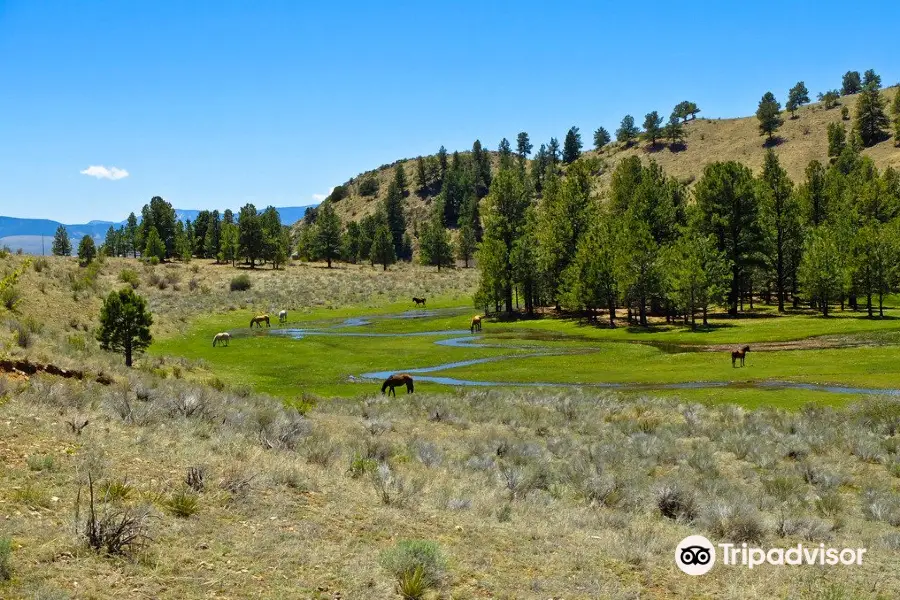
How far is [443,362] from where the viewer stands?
45.3m

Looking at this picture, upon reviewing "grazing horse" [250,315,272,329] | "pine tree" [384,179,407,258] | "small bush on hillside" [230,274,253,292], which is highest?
"pine tree" [384,179,407,258]

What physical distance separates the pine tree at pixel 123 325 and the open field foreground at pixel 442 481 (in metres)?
1.12

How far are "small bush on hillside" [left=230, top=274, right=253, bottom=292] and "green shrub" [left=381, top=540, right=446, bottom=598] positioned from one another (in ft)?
326

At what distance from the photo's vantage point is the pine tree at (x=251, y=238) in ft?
420

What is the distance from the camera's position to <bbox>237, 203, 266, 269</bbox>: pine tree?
12812cm

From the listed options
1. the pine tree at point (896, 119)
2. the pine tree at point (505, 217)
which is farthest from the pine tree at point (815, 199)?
the pine tree at point (896, 119)

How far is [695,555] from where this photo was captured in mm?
10695

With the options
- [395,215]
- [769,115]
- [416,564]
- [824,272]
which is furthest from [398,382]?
[769,115]

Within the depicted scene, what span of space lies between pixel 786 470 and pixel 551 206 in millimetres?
70301

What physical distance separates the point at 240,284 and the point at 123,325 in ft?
226

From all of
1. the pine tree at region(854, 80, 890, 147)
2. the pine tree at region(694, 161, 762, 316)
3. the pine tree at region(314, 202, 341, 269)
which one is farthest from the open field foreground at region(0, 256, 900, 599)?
the pine tree at region(854, 80, 890, 147)

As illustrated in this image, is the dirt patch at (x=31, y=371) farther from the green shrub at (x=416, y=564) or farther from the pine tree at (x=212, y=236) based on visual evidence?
the pine tree at (x=212, y=236)

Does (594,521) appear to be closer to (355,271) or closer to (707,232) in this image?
(707,232)

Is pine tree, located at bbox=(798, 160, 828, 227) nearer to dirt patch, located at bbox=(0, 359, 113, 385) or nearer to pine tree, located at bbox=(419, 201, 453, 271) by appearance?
pine tree, located at bbox=(419, 201, 453, 271)
